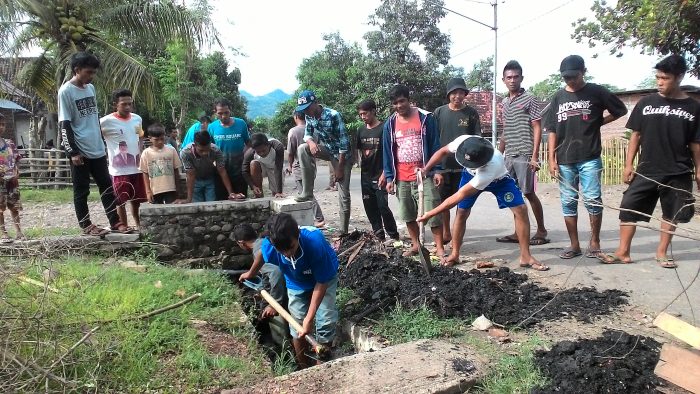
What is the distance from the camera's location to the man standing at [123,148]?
5328mm

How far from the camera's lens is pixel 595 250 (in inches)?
181

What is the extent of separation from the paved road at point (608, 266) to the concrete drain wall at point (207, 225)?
180 cm

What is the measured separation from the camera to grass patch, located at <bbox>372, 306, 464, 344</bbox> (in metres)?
3.30

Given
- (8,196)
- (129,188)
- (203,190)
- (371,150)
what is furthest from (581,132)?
(8,196)

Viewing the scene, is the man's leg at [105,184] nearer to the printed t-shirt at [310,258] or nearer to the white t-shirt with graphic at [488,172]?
the printed t-shirt at [310,258]

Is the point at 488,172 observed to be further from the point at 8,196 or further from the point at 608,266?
the point at 8,196

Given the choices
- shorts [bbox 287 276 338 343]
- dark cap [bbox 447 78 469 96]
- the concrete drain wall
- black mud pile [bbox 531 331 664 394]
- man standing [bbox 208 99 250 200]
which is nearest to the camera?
black mud pile [bbox 531 331 664 394]

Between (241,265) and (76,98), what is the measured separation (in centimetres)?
268

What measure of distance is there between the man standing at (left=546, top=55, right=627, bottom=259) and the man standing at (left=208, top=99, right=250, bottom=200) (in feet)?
12.6

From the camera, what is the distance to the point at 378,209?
19.3 feet

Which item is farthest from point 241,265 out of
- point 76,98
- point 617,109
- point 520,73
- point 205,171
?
point 617,109

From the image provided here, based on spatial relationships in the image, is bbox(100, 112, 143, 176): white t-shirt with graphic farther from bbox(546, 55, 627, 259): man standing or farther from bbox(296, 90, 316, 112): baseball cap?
bbox(546, 55, 627, 259): man standing

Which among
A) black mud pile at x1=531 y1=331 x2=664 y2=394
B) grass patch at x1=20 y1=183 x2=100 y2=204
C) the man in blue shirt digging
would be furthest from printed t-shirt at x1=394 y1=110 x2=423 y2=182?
grass patch at x1=20 y1=183 x2=100 y2=204

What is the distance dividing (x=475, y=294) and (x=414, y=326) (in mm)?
645
